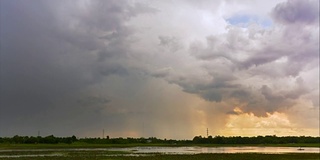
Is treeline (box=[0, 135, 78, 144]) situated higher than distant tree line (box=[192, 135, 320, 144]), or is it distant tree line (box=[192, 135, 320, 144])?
treeline (box=[0, 135, 78, 144])

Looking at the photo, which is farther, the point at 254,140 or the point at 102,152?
the point at 254,140

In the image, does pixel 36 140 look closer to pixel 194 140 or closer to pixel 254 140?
pixel 194 140

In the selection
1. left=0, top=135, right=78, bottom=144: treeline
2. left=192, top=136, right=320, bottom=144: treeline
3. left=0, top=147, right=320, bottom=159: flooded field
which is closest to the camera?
left=0, top=147, right=320, bottom=159: flooded field

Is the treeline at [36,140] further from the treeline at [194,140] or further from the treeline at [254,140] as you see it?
the treeline at [254,140]

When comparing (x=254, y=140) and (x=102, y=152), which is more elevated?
(x=102, y=152)

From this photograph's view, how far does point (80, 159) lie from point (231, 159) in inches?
828

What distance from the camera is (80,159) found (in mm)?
47219

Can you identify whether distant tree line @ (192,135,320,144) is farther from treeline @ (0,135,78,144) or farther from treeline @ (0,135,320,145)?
treeline @ (0,135,78,144)

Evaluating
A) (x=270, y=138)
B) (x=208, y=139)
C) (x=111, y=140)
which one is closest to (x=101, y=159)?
(x=111, y=140)

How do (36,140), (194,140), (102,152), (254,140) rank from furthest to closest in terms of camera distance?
(194,140), (254,140), (36,140), (102,152)

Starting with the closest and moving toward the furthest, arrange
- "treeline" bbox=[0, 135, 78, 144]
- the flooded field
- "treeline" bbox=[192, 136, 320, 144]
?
the flooded field < "treeline" bbox=[0, 135, 78, 144] < "treeline" bbox=[192, 136, 320, 144]

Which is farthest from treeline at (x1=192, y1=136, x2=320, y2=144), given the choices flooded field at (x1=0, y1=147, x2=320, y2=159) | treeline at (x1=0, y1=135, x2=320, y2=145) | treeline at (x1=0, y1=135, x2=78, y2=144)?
flooded field at (x1=0, y1=147, x2=320, y2=159)

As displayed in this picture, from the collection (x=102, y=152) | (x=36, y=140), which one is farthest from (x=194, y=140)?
(x=102, y=152)

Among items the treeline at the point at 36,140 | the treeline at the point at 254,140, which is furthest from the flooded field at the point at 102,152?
the treeline at the point at 254,140
